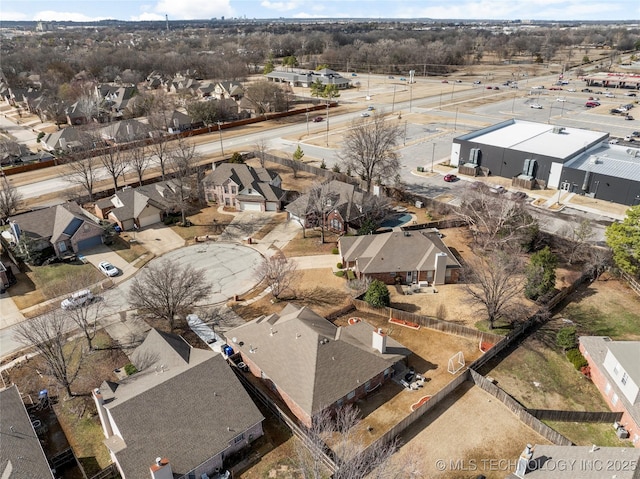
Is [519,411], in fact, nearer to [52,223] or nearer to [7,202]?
[52,223]

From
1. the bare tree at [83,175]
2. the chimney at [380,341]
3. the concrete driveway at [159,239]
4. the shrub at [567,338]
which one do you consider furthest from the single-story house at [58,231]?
the shrub at [567,338]

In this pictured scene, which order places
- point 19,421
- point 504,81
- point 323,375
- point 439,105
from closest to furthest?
1. point 19,421
2. point 323,375
3. point 439,105
4. point 504,81

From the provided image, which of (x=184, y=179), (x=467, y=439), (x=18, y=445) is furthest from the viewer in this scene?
(x=184, y=179)

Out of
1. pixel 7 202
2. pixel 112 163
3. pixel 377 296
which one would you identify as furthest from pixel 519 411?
pixel 7 202

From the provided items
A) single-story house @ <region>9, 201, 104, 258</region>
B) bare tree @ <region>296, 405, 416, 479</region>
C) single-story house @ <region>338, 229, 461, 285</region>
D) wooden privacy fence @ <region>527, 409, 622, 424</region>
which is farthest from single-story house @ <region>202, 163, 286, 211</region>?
wooden privacy fence @ <region>527, 409, 622, 424</region>

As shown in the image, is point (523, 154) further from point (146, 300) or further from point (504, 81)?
point (504, 81)

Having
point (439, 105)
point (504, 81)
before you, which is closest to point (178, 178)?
point (439, 105)
